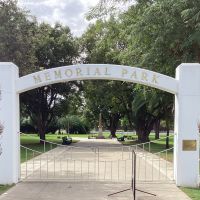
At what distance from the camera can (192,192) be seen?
1074 cm

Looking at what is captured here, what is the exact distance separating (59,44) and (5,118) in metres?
24.0

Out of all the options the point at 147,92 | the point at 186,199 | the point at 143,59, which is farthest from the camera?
the point at 147,92

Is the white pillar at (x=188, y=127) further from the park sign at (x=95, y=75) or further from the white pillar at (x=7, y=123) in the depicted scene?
the white pillar at (x=7, y=123)

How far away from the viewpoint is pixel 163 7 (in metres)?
15.8

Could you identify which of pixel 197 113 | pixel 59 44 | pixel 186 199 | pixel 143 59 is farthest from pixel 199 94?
pixel 59 44

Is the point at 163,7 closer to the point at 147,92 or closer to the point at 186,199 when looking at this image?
the point at 147,92

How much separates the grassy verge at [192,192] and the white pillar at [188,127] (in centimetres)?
52

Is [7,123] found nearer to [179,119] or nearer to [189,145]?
[179,119]

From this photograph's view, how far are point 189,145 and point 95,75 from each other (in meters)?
3.43

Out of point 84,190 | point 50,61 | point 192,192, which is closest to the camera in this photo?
point 192,192

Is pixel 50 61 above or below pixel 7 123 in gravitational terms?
Answer: above

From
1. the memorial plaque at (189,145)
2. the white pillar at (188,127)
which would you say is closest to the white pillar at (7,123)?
the white pillar at (188,127)

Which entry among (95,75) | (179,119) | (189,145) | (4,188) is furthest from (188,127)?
(4,188)

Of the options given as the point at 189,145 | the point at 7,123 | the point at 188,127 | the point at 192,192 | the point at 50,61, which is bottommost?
the point at 192,192
